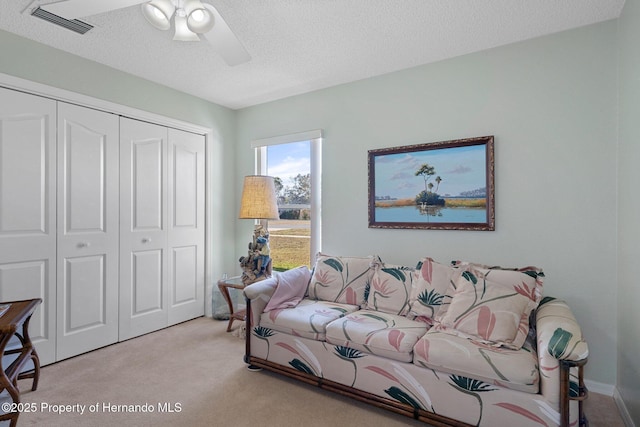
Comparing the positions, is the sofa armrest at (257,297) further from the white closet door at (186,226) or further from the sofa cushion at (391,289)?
the white closet door at (186,226)

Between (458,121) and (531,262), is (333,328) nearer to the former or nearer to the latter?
(531,262)

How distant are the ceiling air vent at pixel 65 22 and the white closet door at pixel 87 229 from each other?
0.65 meters

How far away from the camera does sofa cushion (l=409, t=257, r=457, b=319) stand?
232 cm

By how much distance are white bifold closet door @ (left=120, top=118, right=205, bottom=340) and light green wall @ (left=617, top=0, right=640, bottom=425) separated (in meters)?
3.69

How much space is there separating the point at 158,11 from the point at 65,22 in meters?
1.11

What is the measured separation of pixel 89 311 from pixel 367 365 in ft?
7.93

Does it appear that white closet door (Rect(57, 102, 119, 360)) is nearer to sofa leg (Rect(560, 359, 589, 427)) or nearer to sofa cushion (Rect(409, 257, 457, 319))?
sofa cushion (Rect(409, 257, 457, 319))

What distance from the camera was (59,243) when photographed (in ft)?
8.77

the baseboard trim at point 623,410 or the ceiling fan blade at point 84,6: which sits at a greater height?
the ceiling fan blade at point 84,6

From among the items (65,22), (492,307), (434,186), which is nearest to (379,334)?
(492,307)

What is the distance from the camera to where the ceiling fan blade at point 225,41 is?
1.76 metres

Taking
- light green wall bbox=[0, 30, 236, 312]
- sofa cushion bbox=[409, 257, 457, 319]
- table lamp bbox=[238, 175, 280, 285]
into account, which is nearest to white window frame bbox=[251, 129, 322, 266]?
table lamp bbox=[238, 175, 280, 285]

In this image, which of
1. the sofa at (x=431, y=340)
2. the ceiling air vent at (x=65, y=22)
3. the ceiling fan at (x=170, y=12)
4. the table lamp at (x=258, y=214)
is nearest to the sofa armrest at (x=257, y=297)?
the sofa at (x=431, y=340)

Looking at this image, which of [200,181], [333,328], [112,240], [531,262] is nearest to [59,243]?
[112,240]
